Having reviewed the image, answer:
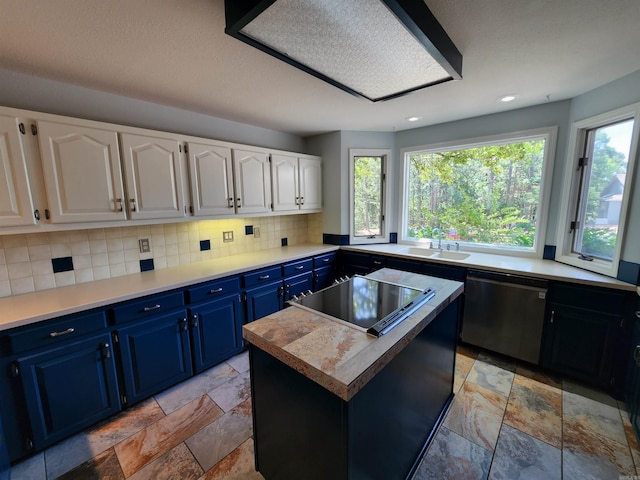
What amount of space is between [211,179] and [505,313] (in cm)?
296

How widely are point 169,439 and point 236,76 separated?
2.47 m

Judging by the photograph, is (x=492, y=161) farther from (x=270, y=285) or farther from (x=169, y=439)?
(x=169, y=439)

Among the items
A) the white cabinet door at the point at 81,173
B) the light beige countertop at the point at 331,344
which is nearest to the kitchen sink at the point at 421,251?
the light beige countertop at the point at 331,344

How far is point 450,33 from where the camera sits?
142 cm

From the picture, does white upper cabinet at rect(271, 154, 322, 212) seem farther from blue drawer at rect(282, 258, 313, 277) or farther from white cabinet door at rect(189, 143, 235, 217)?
blue drawer at rect(282, 258, 313, 277)

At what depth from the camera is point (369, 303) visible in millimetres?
1562

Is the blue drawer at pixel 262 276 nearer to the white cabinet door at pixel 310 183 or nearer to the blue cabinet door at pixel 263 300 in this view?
the blue cabinet door at pixel 263 300

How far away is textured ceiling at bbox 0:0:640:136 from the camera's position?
1.23 m

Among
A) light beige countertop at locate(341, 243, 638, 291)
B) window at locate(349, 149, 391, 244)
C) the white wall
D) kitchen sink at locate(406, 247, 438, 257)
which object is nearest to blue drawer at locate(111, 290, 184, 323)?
the white wall

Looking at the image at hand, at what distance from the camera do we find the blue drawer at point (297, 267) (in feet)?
9.37

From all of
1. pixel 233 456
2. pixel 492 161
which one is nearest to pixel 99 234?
pixel 233 456

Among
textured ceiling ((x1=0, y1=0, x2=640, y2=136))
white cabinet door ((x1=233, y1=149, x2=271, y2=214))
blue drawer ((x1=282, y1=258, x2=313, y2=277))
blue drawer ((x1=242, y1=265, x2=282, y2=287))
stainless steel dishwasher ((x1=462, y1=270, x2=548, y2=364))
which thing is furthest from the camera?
blue drawer ((x1=282, y1=258, x2=313, y2=277))

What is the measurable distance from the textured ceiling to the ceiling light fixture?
5.9 inches

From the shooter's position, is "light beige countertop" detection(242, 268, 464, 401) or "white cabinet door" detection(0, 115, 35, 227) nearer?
"light beige countertop" detection(242, 268, 464, 401)
